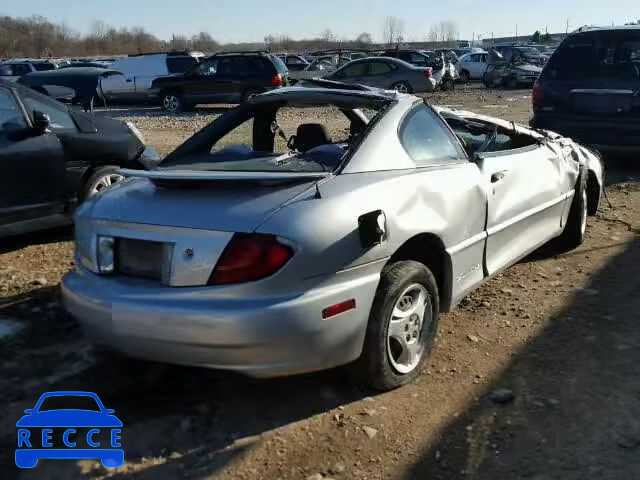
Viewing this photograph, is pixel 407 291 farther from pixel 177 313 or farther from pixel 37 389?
pixel 37 389

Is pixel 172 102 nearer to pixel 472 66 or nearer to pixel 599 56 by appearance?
pixel 599 56

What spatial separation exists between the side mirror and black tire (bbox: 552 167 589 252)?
4.44 meters

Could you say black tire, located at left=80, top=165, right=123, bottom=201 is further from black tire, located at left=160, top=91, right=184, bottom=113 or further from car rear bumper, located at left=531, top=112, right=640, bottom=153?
black tire, located at left=160, top=91, right=184, bottom=113

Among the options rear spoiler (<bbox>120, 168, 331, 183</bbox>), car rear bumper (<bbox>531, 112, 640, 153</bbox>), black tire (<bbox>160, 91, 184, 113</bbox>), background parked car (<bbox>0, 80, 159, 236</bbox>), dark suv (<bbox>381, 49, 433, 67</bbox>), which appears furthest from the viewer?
dark suv (<bbox>381, 49, 433, 67</bbox>)

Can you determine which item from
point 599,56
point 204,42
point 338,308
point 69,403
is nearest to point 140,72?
point 599,56

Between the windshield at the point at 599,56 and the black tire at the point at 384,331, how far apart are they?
6.02m

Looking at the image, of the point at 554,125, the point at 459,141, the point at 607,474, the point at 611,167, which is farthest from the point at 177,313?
the point at 611,167

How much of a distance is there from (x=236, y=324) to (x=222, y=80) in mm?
17488

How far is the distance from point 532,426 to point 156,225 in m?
1.96

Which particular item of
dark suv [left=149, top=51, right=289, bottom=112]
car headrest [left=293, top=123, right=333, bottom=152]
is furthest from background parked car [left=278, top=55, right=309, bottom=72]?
car headrest [left=293, top=123, right=333, bottom=152]

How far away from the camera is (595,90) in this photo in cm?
818

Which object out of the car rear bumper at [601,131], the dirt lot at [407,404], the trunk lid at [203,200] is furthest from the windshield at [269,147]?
the car rear bumper at [601,131]

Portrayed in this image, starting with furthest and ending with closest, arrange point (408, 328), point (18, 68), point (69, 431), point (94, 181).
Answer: point (18, 68)
point (94, 181)
point (408, 328)
point (69, 431)

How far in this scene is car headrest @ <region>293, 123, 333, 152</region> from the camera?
4312mm
